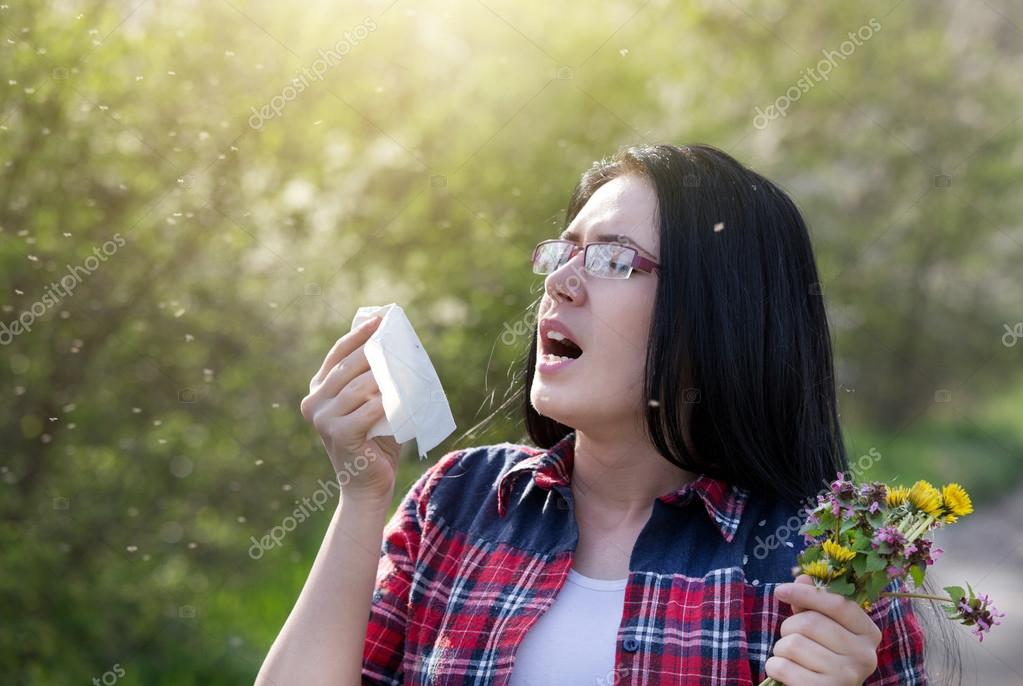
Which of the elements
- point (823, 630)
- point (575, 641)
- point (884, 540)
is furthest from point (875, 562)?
point (575, 641)

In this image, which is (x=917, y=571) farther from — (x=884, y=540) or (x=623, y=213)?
(x=623, y=213)

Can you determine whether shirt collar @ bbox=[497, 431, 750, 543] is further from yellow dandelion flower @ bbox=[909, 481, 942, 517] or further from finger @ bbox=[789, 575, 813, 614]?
Result: yellow dandelion flower @ bbox=[909, 481, 942, 517]

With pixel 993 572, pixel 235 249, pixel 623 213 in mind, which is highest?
pixel 993 572

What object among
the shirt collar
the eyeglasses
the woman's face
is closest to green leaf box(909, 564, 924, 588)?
the shirt collar

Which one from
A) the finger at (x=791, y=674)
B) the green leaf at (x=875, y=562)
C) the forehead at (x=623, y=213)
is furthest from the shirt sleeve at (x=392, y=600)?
the green leaf at (x=875, y=562)

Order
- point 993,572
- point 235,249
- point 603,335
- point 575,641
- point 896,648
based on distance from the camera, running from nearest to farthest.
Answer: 1. point 896,648
2. point 575,641
3. point 603,335
4. point 235,249
5. point 993,572

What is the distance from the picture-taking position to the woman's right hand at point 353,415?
2021 mm

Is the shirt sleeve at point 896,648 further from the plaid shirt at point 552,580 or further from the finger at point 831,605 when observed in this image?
the finger at point 831,605

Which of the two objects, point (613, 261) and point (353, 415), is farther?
point (613, 261)

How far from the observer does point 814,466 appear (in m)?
2.14

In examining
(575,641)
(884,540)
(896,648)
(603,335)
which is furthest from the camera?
(603,335)

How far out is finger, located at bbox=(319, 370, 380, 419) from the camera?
202 cm

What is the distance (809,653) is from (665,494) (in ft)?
1.81

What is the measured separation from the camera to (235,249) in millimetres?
4168
